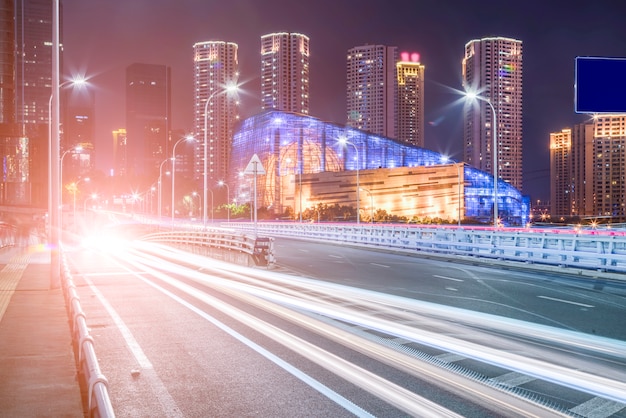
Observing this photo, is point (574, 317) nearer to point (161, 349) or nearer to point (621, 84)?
point (621, 84)

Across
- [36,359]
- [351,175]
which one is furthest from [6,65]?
[36,359]

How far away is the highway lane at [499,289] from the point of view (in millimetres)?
11320

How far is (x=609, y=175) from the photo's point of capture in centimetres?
13688

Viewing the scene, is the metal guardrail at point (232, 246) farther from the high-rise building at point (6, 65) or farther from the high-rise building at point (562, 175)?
the high-rise building at point (562, 175)

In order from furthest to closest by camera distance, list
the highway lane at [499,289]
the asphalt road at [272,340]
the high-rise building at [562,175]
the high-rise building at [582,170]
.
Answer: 1. the high-rise building at [562,175]
2. the high-rise building at [582,170]
3. the highway lane at [499,289]
4. the asphalt road at [272,340]

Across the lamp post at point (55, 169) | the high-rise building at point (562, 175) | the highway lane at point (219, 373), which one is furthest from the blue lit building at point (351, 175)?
the highway lane at point (219, 373)

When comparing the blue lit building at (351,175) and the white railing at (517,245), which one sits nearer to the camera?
the white railing at (517,245)

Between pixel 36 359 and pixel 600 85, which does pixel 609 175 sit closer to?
pixel 600 85

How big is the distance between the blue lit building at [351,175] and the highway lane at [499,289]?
265ft

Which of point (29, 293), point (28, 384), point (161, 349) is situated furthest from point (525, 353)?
point (29, 293)

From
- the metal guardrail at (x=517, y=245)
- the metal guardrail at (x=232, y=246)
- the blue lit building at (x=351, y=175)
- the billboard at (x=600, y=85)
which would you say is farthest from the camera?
the blue lit building at (x=351, y=175)

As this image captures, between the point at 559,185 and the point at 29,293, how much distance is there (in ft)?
662

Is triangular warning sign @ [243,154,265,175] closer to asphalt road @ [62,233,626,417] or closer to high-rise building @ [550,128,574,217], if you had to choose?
asphalt road @ [62,233,626,417]

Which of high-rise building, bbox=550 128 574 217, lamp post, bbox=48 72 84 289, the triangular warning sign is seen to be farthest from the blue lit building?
lamp post, bbox=48 72 84 289
